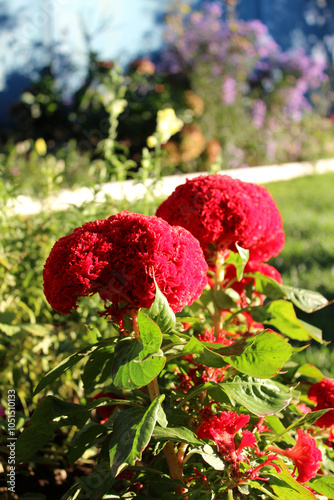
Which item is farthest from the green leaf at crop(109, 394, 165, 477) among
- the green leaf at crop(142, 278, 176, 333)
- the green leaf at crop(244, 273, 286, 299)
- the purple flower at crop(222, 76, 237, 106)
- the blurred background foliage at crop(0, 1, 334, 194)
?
the purple flower at crop(222, 76, 237, 106)

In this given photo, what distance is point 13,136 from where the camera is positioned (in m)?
6.48

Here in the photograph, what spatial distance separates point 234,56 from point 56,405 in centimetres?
752

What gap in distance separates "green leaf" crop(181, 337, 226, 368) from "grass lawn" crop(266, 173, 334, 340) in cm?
185

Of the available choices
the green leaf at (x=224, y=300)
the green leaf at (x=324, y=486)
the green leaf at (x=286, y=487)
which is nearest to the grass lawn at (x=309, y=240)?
the green leaf at (x=224, y=300)

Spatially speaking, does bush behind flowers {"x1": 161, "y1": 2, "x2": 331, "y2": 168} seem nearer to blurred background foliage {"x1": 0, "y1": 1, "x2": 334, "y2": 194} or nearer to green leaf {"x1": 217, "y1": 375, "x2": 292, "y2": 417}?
blurred background foliage {"x1": 0, "y1": 1, "x2": 334, "y2": 194}

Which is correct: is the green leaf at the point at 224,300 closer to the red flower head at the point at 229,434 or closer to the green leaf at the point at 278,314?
the green leaf at the point at 278,314

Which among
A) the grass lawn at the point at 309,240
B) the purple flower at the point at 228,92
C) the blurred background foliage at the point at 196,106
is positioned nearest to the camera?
the grass lawn at the point at 309,240

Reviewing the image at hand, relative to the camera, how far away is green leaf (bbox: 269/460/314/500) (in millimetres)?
911

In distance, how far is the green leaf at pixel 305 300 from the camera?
49.4 inches

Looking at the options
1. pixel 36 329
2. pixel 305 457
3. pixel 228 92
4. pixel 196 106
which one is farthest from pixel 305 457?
pixel 228 92

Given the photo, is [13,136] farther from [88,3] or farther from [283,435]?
[283,435]

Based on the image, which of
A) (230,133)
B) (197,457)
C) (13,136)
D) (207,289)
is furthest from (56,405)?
(230,133)

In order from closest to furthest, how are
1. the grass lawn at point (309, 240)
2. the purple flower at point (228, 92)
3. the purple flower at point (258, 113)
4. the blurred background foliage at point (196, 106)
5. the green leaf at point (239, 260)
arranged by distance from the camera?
1. the green leaf at point (239, 260)
2. the grass lawn at point (309, 240)
3. the blurred background foliage at point (196, 106)
4. the purple flower at point (228, 92)
5. the purple flower at point (258, 113)

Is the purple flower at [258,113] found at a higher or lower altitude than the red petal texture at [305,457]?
higher
